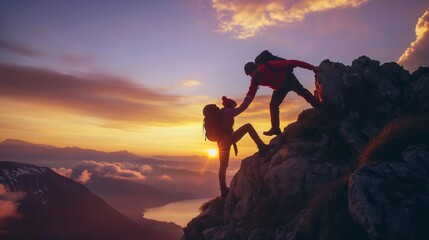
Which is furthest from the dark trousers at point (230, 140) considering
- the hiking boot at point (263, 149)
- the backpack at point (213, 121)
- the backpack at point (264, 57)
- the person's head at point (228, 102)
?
the backpack at point (264, 57)

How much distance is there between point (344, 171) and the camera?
41.9 ft

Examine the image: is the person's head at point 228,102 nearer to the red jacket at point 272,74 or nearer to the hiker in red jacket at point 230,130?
the hiker in red jacket at point 230,130

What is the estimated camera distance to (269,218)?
13133 millimetres

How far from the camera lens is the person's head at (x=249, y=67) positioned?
14.8m

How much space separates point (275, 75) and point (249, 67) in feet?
4.21

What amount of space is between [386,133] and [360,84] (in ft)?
22.2

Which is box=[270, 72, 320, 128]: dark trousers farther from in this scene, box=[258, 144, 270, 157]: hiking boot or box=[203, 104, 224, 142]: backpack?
box=[203, 104, 224, 142]: backpack

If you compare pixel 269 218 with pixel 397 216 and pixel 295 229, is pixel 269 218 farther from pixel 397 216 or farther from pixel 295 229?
pixel 397 216

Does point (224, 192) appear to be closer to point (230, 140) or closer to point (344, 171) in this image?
point (230, 140)

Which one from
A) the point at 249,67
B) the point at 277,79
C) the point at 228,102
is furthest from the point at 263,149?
the point at 249,67

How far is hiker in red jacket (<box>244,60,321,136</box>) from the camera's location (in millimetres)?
14570

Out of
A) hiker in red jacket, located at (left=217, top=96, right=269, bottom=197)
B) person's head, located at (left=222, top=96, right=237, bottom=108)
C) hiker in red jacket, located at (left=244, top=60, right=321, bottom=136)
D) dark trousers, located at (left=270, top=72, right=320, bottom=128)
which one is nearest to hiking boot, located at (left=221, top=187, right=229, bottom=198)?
hiker in red jacket, located at (left=217, top=96, right=269, bottom=197)

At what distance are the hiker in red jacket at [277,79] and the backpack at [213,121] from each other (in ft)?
5.55

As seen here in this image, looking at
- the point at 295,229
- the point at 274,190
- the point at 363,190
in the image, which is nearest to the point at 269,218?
the point at 274,190
